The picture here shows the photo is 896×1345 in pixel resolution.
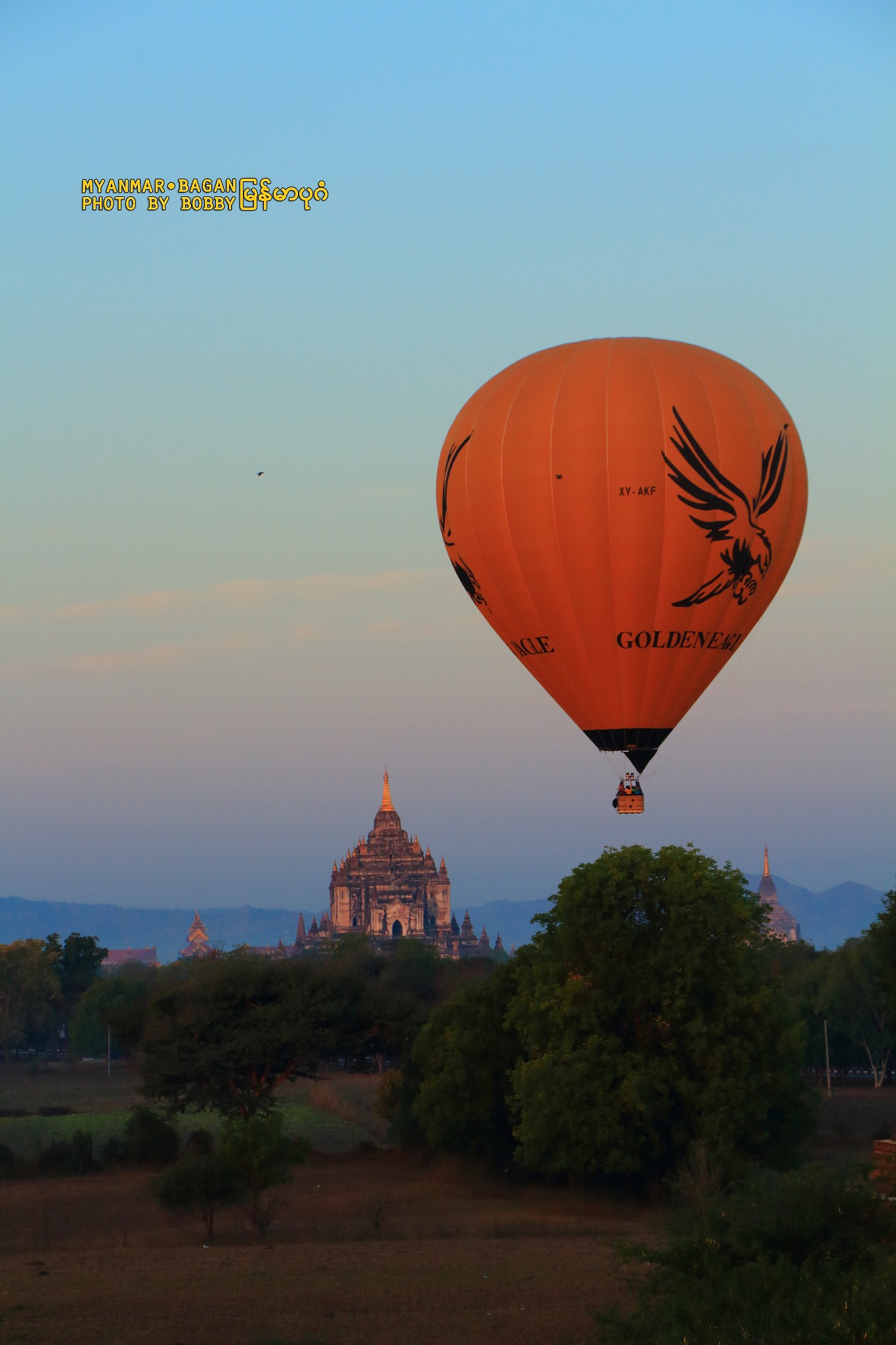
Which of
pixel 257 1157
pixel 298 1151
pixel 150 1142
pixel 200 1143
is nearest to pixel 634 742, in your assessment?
pixel 298 1151

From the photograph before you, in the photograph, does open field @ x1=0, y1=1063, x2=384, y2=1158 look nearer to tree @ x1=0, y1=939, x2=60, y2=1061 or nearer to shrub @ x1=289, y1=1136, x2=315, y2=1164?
shrub @ x1=289, y1=1136, x2=315, y2=1164

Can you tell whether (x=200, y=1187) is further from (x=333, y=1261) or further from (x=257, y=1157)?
(x=333, y=1261)

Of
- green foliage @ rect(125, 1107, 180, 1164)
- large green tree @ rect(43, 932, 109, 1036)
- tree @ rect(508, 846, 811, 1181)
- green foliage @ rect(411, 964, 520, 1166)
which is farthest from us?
large green tree @ rect(43, 932, 109, 1036)

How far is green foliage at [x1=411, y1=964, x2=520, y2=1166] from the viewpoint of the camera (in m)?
39.5

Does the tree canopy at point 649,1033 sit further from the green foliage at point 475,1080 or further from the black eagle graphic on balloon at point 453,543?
the black eagle graphic on balloon at point 453,543

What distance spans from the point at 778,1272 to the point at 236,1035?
93.5 feet

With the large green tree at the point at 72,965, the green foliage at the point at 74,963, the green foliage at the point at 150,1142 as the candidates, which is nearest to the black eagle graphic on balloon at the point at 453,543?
the green foliage at the point at 150,1142

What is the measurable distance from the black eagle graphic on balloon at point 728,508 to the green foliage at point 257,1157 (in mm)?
12612

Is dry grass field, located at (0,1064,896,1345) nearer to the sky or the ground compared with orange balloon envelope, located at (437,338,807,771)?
nearer to the ground

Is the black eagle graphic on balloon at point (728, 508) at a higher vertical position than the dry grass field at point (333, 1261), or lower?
higher

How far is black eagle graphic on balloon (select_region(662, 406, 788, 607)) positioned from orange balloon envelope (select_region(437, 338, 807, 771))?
28mm

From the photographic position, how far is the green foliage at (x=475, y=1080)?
3950 cm

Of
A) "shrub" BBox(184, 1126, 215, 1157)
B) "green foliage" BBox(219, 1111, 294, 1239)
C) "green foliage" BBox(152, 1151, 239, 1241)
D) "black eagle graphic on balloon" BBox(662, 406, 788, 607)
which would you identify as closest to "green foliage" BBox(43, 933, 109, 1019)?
"shrub" BBox(184, 1126, 215, 1157)

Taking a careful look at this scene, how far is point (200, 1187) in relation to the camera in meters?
30.8
